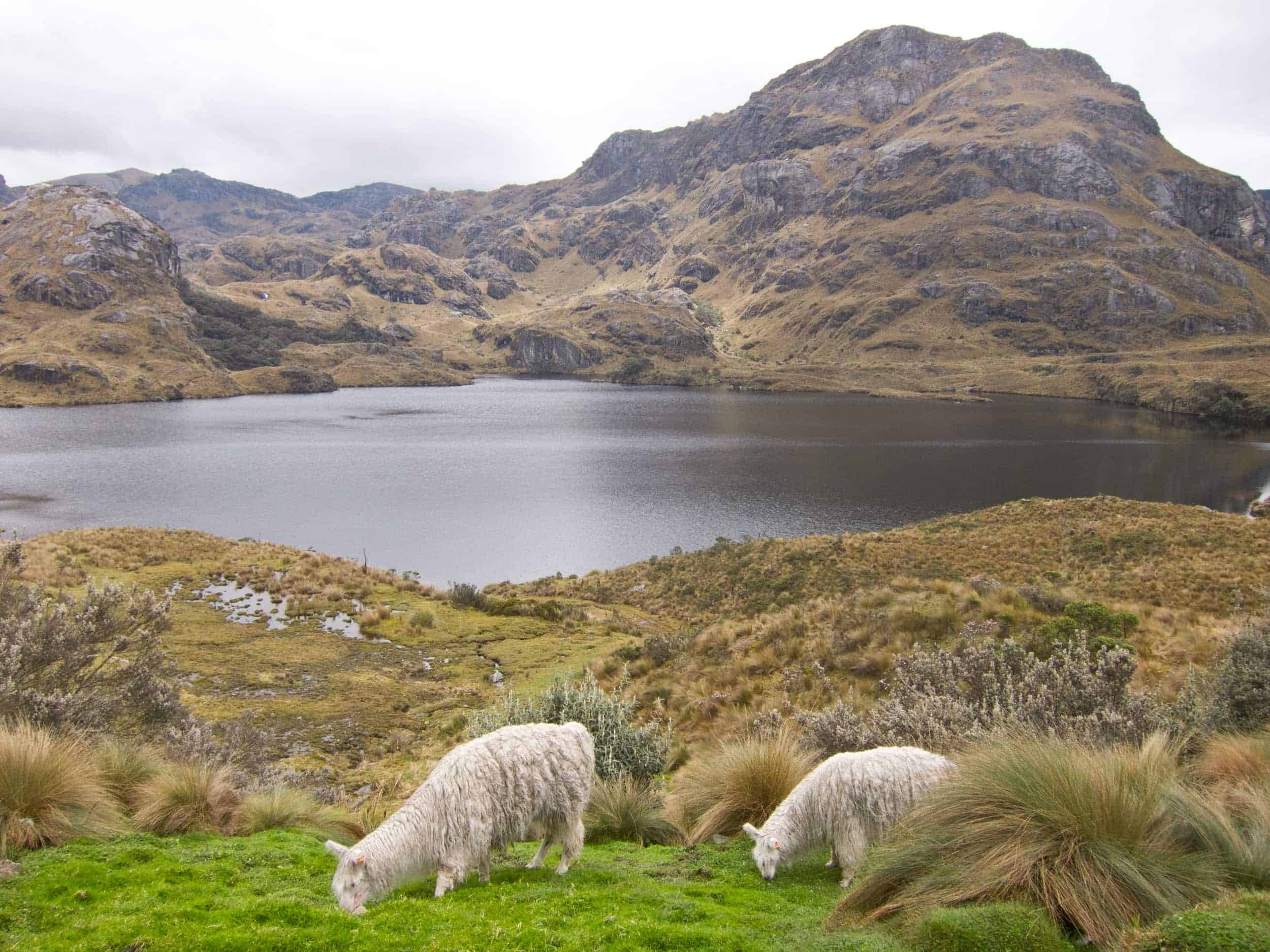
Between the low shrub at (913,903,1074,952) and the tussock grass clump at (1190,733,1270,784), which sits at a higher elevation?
the low shrub at (913,903,1074,952)

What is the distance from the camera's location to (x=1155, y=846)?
4715 mm

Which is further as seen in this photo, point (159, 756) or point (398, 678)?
point (398, 678)

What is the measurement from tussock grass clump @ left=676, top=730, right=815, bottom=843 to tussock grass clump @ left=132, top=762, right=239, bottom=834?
227 inches

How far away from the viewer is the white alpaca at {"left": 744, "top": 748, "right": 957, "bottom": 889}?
663 centimetres

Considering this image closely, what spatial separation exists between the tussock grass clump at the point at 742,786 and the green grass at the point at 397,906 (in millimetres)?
755

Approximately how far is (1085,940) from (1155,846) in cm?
100

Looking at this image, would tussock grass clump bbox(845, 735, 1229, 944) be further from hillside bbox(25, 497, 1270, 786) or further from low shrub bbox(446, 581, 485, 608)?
low shrub bbox(446, 581, 485, 608)

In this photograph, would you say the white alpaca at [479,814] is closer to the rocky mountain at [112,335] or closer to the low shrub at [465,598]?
the low shrub at [465,598]

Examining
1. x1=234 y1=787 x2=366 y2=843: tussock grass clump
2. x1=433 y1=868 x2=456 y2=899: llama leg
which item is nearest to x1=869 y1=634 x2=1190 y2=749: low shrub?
x1=433 y1=868 x2=456 y2=899: llama leg

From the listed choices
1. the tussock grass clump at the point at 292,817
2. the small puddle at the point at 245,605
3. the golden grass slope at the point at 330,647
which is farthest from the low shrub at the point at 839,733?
the small puddle at the point at 245,605

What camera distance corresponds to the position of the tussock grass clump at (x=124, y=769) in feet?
26.8

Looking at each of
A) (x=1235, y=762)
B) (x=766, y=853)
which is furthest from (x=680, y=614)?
(x=1235, y=762)

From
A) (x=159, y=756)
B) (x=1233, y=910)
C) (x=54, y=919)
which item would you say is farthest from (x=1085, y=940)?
(x=159, y=756)

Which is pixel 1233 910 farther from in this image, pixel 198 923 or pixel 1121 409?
pixel 1121 409
